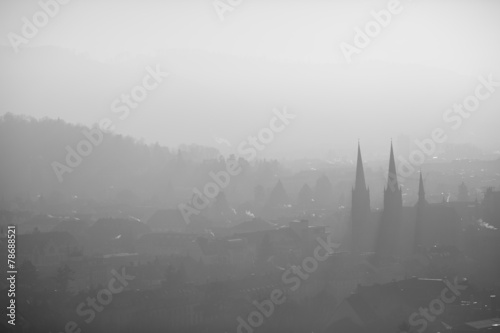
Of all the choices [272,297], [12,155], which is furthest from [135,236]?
[12,155]

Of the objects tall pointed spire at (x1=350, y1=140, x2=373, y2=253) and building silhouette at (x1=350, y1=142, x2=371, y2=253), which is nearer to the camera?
tall pointed spire at (x1=350, y1=140, x2=373, y2=253)

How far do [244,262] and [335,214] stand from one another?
29.9m

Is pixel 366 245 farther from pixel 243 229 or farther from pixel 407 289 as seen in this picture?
pixel 407 289

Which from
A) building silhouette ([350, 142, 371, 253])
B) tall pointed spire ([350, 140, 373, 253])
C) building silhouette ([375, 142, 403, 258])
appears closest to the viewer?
building silhouette ([375, 142, 403, 258])

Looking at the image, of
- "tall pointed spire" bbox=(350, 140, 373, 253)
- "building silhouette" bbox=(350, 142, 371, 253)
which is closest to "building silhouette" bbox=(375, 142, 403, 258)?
"tall pointed spire" bbox=(350, 140, 373, 253)

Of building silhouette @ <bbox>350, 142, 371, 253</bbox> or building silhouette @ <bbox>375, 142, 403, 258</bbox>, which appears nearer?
building silhouette @ <bbox>375, 142, 403, 258</bbox>

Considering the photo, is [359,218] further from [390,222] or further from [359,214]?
[390,222]

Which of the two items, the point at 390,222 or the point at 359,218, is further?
the point at 359,218

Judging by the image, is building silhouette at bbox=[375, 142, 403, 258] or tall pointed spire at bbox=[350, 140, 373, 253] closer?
building silhouette at bbox=[375, 142, 403, 258]

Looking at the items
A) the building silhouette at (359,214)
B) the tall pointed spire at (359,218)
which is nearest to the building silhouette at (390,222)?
the tall pointed spire at (359,218)

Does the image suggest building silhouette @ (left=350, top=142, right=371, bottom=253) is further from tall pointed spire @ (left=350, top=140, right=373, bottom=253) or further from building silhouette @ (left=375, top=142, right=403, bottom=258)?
building silhouette @ (left=375, top=142, right=403, bottom=258)

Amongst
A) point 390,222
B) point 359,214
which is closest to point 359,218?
point 359,214

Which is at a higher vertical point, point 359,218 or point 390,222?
point 359,218

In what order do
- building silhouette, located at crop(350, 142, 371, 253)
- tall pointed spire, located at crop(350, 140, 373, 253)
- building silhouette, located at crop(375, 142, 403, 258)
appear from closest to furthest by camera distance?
building silhouette, located at crop(375, 142, 403, 258), tall pointed spire, located at crop(350, 140, 373, 253), building silhouette, located at crop(350, 142, 371, 253)
